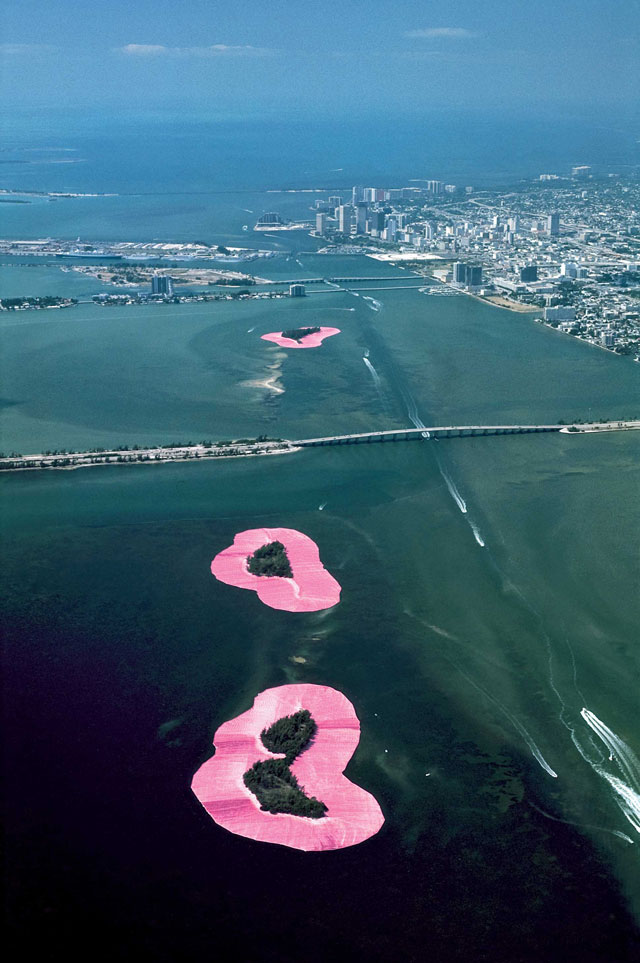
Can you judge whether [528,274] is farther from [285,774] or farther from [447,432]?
[285,774]

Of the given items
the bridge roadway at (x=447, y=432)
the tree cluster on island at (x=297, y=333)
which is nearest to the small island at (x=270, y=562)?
the bridge roadway at (x=447, y=432)

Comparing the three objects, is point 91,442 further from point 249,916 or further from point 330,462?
point 249,916

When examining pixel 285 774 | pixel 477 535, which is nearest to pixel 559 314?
pixel 477 535

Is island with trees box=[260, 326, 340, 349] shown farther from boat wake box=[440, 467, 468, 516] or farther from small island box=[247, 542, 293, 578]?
small island box=[247, 542, 293, 578]

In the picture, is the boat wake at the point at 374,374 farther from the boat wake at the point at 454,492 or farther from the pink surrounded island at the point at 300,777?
the pink surrounded island at the point at 300,777

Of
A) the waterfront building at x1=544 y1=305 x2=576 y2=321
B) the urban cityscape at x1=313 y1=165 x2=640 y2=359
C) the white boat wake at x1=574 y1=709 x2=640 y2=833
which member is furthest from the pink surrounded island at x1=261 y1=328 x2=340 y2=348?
the white boat wake at x1=574 y1=709 x2=640 y2=833

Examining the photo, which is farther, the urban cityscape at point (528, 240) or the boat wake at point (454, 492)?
the urban cityscape at point (528, 240)
